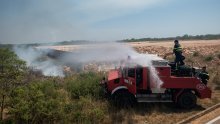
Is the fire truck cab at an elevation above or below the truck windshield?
below

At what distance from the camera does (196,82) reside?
1503 cm

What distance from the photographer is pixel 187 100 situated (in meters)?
15.3

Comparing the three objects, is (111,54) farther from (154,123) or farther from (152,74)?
(154,123)

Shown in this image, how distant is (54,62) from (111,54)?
12.8 m

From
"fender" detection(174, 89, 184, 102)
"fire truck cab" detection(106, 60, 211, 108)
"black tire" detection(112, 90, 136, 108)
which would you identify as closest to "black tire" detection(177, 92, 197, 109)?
"fire truck cab" detection(106, 60, 211, 108)

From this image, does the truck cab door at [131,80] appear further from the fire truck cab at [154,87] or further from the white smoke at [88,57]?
the white smoke at [88,57]

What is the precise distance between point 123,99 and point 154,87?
155 cm

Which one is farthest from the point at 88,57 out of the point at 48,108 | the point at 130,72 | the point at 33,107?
the point at 33,107

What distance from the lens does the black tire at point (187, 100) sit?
15.2 m

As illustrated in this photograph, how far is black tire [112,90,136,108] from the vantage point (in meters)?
14.9

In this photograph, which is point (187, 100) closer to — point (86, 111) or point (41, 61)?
point (86, 111)

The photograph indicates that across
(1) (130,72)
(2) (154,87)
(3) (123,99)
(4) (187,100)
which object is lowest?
(4) (187,100)

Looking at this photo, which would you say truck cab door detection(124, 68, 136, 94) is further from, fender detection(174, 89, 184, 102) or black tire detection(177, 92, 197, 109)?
black tire detection(177, 92, 197, 109)

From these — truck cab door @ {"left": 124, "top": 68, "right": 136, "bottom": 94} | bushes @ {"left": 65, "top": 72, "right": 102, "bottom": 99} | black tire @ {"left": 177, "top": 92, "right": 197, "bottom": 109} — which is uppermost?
truck cab door @ {"left": 124, "top": 68, "right": 136, "bottom": 94}
